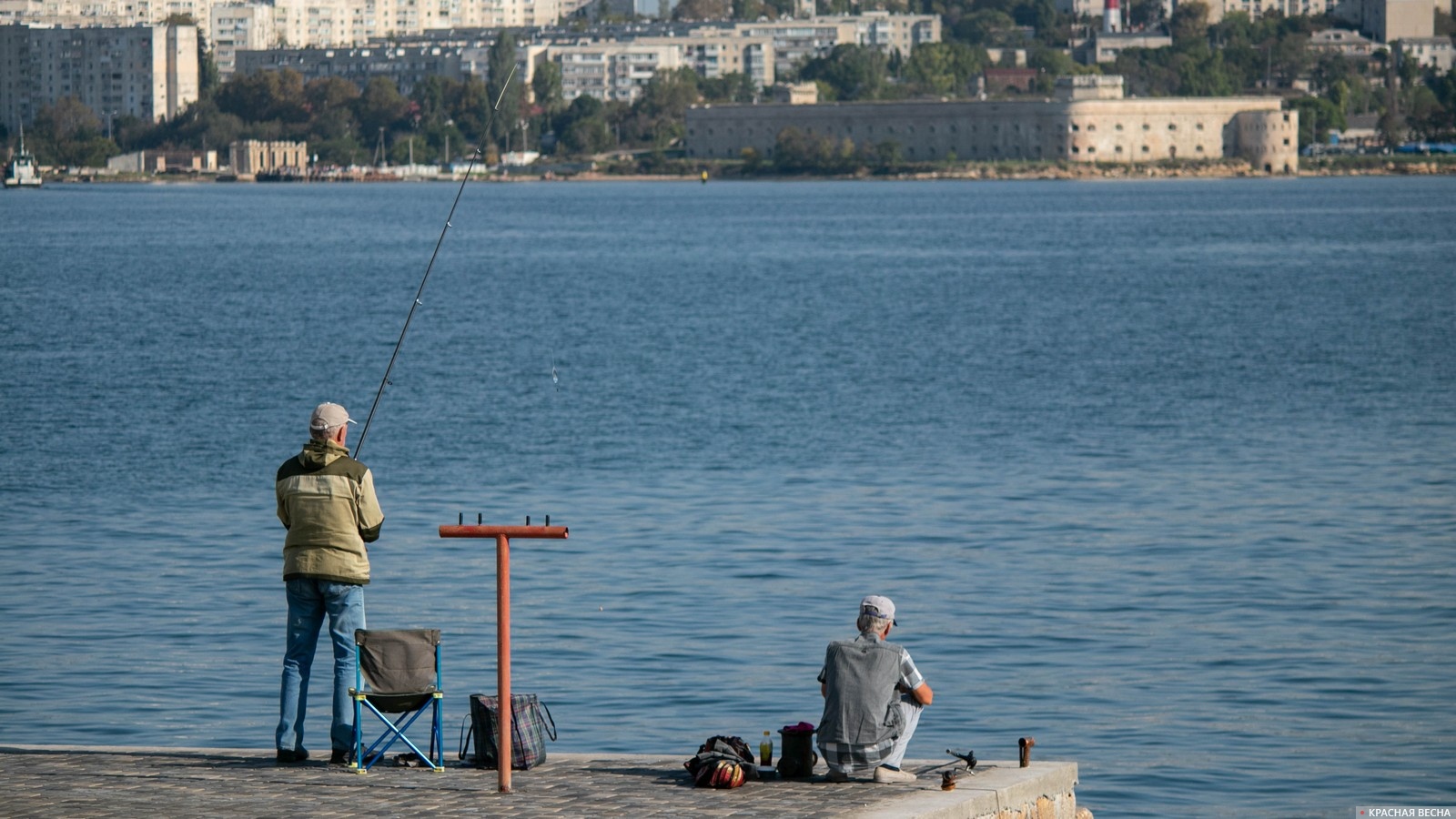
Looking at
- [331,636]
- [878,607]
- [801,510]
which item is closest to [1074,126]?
[801,510]

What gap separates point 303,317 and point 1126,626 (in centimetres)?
3765

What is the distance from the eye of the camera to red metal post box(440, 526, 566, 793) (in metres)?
8.90

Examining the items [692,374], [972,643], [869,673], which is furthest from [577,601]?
→ [692,374]

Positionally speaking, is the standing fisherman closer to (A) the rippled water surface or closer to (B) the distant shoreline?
(A) the rippled water surface

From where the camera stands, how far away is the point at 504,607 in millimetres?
9094

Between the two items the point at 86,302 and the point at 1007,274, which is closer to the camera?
the point at 86,302

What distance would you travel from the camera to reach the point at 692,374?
1513 inches

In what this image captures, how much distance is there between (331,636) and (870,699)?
245 cm

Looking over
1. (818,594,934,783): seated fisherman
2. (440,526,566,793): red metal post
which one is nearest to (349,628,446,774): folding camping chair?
(440,526,566,793): red metal post

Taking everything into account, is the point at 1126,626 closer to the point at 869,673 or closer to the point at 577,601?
the point at 577,601

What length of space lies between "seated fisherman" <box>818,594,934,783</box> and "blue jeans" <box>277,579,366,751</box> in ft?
7.12

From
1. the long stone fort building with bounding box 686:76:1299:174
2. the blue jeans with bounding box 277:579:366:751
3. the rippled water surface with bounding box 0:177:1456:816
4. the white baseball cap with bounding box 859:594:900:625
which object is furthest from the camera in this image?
the long stone fort building with bounding box 686:76:1299:174

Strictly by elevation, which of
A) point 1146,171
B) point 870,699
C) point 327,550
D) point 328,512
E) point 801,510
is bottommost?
point 801,510

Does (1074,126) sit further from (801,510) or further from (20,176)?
(801,510)
